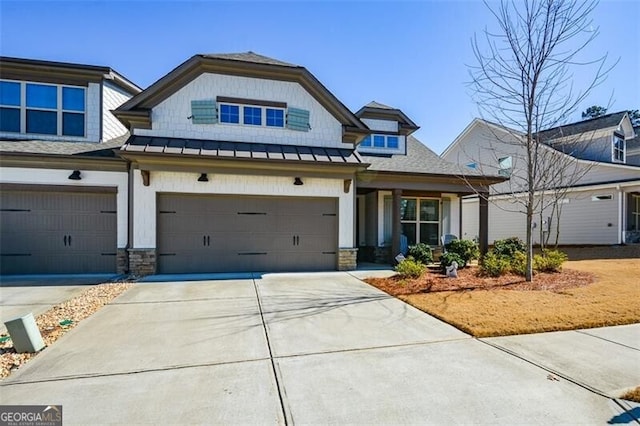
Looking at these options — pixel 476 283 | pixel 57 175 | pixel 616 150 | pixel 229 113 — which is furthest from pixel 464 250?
pixel 616 150

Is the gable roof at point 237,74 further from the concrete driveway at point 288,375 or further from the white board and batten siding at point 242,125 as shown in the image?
the concrete driveway at point 288,375

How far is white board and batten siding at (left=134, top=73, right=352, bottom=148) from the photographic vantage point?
9.98m

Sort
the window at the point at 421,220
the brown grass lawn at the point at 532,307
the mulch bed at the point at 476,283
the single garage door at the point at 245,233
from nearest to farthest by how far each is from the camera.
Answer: the brown grass lawn at the point at 532,307 < the mulch bed at the point at 476,283 < the single garage door at the point at 245,233 < the window at the point at 421,220

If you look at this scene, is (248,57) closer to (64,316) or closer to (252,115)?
(252,115)

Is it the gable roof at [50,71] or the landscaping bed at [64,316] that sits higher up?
the gable roof at [50,71]

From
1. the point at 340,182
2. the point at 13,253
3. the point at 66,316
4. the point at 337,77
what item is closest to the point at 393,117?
the point at 337,77

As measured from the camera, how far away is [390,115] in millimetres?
14508

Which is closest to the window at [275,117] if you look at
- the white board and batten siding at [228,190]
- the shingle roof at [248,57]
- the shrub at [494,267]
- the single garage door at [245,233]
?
the shingle roof at [248,57]

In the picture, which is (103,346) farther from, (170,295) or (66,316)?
(170,295)

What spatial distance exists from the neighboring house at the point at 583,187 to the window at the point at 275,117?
8.46 metres

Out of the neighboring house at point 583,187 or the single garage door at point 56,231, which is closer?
the single garage door at point 56,231

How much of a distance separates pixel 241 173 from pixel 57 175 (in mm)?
5213

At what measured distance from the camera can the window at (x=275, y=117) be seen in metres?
A: 10.8
